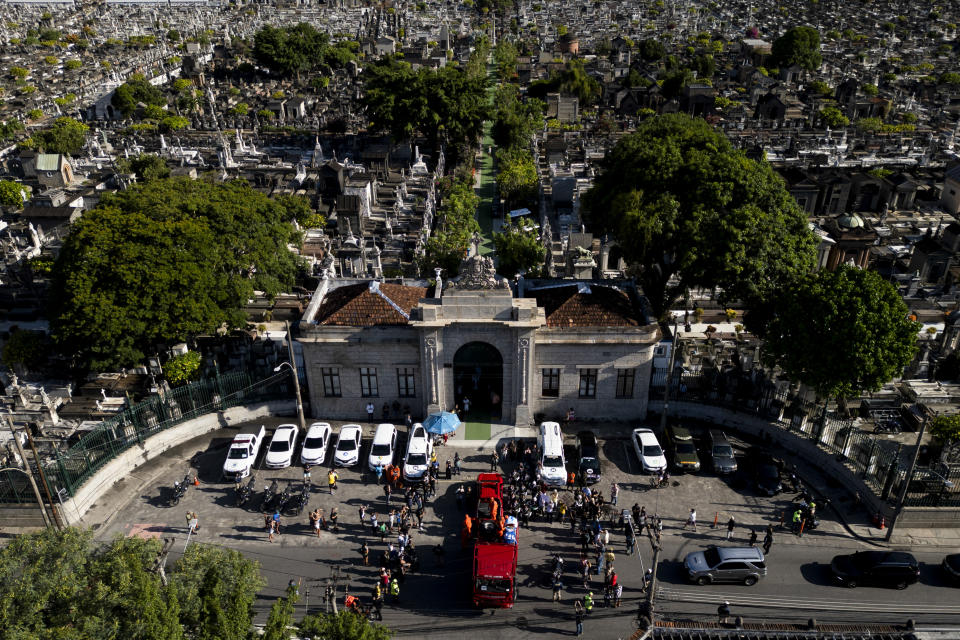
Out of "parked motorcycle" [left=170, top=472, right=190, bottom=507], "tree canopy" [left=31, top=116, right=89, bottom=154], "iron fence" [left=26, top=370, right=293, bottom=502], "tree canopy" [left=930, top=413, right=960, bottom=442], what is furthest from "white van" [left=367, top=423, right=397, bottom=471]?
"tree canopy" [left=31, top=116, right=89, bottom=154]

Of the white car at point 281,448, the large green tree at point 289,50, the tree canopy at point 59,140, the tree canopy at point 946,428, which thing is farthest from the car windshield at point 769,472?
the large green tree at point 289,50

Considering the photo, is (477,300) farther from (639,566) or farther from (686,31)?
(686,31)

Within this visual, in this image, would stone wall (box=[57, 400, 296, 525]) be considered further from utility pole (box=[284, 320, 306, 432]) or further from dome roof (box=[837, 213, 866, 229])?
dome roof (box=[837, 213, 866, 229])

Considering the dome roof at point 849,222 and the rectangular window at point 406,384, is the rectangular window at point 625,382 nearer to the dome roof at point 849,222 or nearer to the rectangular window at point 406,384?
the rectangular window at point 406,384

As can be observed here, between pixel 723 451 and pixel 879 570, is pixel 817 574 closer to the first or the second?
pixel 879 570

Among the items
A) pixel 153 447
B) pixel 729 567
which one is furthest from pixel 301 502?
pixel 729 567

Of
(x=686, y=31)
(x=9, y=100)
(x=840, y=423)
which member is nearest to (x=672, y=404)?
(x=840, y=423)
